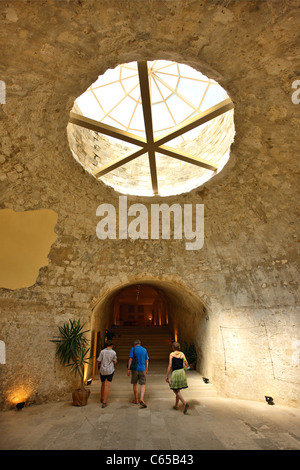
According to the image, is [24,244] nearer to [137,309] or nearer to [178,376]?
[178,376]

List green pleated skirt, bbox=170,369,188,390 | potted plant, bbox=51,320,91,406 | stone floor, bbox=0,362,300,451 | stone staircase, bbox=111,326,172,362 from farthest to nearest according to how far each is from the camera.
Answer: stone staircase, bbox=111,326,172,362 → potted plant, bbox=51,320,91,406 → green pleated skirt, bbox=170,369,188,390 → stone floor, bbox=0,362,300,451

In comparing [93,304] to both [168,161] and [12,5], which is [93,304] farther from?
[12,5]

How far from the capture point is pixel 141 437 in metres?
4.00

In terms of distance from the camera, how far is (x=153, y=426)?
447 centimetres

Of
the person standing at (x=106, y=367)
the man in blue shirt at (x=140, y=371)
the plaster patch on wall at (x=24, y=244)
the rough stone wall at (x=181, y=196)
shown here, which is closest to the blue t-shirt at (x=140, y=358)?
the man in blue shirt at (x=140, y=371)

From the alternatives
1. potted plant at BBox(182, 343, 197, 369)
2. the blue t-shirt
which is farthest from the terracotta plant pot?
potted plant at BBox(182, 343, 197, 369)

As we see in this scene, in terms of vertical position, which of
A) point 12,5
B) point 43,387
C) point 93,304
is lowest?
point 43,387

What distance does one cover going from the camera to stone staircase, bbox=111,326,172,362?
1170cm

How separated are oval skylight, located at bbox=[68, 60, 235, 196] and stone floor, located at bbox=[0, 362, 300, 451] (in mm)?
6093

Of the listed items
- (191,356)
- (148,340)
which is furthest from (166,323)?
(191,356)

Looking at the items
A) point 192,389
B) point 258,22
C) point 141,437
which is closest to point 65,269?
point 141,437

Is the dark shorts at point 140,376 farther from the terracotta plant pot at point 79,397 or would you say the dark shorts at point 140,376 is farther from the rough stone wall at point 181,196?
the rough stone wall at point 181,196

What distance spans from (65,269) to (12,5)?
5.64m

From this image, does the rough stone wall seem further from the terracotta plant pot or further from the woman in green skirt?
the woman in green skirt
